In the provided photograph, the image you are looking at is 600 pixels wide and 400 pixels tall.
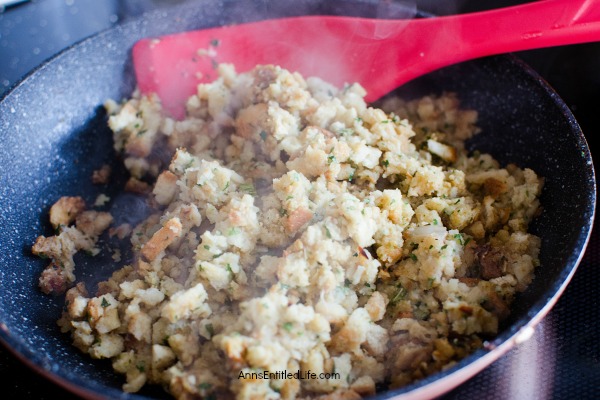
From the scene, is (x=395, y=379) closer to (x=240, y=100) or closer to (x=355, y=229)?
Answer: (x=355, y=229)

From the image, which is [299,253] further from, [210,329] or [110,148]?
[110,148]

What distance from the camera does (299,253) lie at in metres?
1.38

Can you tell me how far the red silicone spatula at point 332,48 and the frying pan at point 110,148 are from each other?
100 mm

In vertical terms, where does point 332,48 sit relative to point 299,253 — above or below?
above

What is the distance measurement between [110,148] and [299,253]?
1.02 m

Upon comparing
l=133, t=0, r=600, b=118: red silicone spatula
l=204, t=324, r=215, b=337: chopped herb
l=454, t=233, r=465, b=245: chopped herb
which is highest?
l=133, t=0, r=600, b=118: red silicone spatula

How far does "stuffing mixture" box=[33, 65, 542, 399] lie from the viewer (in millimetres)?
1286

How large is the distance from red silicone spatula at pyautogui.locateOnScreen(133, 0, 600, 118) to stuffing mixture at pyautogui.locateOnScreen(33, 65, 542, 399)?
7.0 inches

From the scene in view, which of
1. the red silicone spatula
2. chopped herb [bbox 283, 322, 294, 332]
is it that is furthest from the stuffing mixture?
the red silicone spatula

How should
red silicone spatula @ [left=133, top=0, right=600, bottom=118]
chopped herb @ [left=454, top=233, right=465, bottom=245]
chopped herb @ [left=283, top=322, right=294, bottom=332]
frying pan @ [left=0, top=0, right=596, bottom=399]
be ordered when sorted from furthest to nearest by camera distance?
red silicone spatula @ [left=133, top=0, right=600, bottom=118] < chopped herb @ [left=454, top=233, right=465, bottom=245] < frying pan @ [left=0, top=0, right=596, bottom=399] < chopped herb @ [left=283, top=322, right=294, bottom=332]

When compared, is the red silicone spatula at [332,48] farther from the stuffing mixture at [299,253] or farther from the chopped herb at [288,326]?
the chopped herb at [288,326]

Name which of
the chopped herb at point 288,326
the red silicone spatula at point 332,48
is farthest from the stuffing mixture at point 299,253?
the red silicone spatula at point 332,48

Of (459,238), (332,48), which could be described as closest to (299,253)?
(459,238)

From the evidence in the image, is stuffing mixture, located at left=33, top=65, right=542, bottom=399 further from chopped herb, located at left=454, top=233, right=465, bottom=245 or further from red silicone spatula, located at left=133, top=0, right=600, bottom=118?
red silicone spatula, located at left=133, top=0, right=600, bottom=118
